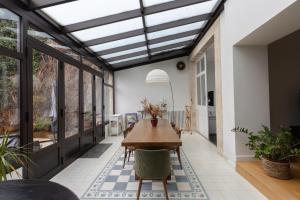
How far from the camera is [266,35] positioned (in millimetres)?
3092

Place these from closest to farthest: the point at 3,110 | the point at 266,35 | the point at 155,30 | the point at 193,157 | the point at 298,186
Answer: the point at 3,110 → the point at 298,186 → the point at 266,35 → the point at 193,157 → the point at 155,30

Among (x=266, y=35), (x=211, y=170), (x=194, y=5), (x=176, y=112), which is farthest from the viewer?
(x=176, y=112)

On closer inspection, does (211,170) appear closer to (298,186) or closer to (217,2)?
(298,186)

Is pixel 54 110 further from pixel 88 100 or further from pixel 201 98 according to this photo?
pixel 201 98

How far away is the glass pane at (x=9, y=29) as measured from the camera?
2373 millimetres

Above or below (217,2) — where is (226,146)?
below

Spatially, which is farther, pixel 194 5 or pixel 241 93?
pixel 194 5

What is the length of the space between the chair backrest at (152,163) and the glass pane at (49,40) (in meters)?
2.27

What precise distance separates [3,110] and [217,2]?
404 cm

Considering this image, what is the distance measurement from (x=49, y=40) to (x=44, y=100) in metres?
1.02

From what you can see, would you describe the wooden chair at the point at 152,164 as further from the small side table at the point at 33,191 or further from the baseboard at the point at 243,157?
the baseboard at the point at 243,157

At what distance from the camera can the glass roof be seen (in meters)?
3.33

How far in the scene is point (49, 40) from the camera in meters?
3.45

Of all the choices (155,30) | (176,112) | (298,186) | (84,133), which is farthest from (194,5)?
(176,112)
